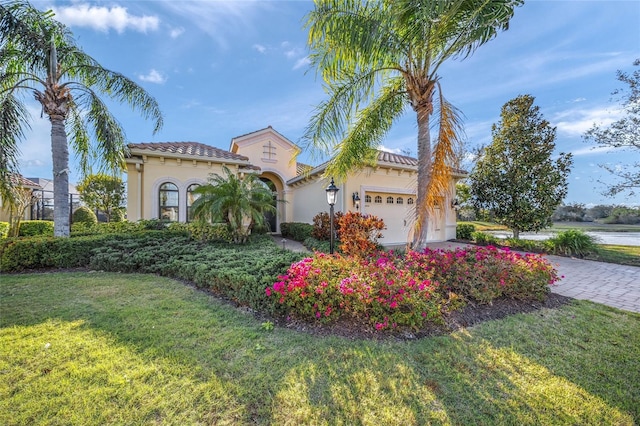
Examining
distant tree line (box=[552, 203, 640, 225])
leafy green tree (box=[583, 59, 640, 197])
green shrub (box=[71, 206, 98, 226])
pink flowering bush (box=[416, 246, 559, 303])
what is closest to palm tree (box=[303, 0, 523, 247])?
pink flowering bush (box=[416, 246, 559, 303])

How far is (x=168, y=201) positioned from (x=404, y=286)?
1122 centimetres

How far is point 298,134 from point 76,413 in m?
6.54

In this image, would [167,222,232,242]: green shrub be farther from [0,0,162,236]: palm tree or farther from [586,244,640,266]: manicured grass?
[586,244,640,266]: manicured grass

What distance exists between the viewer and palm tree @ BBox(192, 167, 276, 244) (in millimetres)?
9156

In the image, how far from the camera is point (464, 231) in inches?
565

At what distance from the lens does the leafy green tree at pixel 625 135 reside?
11.2m

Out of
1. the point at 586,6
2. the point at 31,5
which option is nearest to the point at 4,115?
the point at 31,5

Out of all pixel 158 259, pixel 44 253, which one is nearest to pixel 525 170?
pixel 158 259

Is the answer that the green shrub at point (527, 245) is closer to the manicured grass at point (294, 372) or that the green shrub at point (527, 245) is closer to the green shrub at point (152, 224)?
the manicured grass at point (294, 372)

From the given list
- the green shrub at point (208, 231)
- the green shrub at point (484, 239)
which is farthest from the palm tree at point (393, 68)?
the green shrub at point (484, 239)

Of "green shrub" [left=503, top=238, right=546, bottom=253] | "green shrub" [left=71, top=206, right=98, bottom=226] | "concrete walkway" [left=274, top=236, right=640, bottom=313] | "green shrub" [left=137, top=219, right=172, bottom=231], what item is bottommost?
"concrete walkway" [left=274, top=236, right=640, bottom=313]

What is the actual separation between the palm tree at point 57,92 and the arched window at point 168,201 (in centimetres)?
262

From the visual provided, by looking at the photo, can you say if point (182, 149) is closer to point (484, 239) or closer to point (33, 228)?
point (33, 228)

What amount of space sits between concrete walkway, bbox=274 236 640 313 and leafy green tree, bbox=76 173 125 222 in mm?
22857
